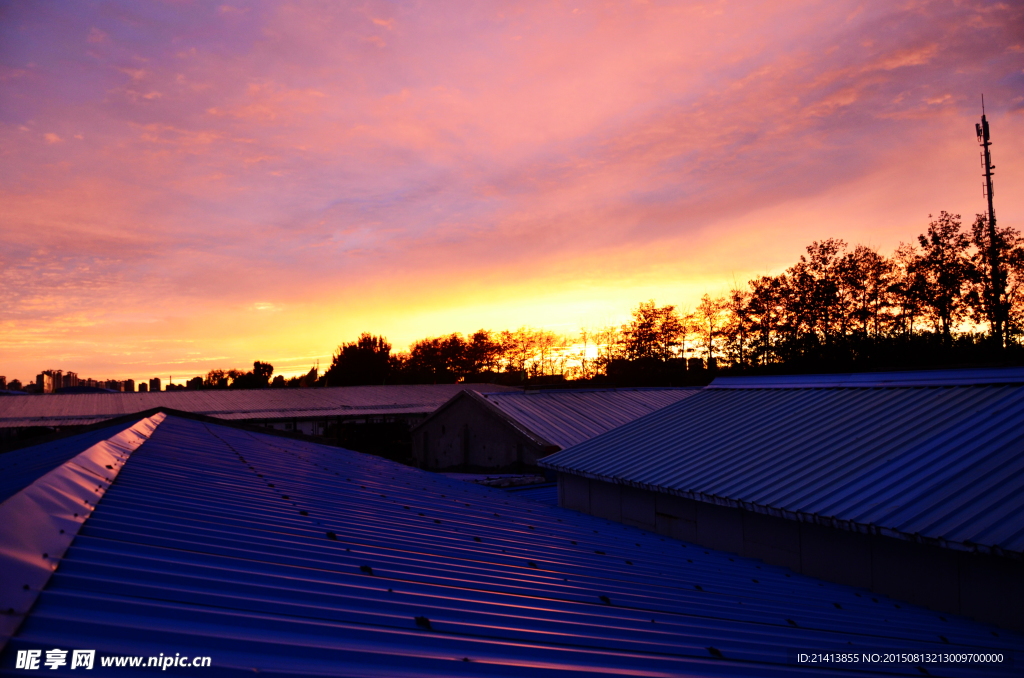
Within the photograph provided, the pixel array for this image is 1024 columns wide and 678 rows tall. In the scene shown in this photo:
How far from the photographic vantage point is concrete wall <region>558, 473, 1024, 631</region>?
7.61m

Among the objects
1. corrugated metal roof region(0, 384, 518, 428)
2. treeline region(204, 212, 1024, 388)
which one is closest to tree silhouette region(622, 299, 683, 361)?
treeline region(204, 212, 1024, 388)

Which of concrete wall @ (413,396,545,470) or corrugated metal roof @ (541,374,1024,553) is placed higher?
corrugated metal roof @ (541,374,1024,553)

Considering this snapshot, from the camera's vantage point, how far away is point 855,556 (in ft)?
31.1

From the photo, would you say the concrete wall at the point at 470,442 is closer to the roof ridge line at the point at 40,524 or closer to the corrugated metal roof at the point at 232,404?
the corrugated metal roof at the point at 232,404

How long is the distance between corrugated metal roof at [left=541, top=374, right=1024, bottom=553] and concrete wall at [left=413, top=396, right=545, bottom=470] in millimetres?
11190

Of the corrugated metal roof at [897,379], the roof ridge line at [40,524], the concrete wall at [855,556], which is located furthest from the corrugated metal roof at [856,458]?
the roof ridge line at [40,524]

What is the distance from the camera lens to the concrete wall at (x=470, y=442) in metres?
28.7

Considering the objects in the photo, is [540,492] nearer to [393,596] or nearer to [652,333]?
[393,596]

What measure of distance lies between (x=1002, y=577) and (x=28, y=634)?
950cm

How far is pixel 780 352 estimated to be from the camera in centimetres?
5338

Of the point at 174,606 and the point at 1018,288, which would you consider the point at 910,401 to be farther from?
the point at 1018,288

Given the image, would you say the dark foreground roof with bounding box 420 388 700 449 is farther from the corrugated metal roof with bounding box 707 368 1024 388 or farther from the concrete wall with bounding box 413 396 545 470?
the corrugated metal roof with bounding box 707 368 1024 388

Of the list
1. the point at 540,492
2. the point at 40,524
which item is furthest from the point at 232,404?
the point at 40,524

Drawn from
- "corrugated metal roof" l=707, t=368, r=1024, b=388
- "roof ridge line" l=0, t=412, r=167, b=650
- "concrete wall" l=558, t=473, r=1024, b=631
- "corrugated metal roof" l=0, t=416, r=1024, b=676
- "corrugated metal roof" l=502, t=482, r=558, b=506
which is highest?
"corrugated metal roof" l=707, t=368, r=1024, b=388
